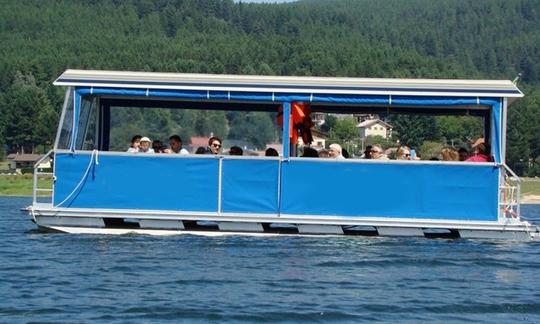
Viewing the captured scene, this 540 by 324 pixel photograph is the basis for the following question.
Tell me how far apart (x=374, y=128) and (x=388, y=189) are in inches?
323

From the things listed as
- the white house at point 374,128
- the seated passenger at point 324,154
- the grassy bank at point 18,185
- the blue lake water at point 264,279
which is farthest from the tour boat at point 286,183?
the grassy bank at point 18,185

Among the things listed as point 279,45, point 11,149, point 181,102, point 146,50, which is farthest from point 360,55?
point 181,102

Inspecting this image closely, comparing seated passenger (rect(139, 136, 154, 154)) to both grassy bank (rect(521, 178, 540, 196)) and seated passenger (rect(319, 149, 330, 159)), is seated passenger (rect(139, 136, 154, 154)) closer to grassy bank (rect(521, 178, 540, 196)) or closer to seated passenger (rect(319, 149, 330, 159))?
seated passenger (rect(319, 149, 330, 159))

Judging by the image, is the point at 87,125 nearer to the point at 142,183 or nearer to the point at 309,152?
the point at 142,183

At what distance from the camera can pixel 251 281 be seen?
1457cm

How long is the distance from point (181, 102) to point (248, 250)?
5357 millimetres

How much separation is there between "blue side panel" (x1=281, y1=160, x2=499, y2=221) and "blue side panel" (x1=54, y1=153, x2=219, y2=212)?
4.22ft

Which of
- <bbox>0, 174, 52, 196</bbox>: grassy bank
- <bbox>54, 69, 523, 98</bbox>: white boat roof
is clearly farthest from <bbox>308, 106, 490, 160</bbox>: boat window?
<bbox>0, 174, 52, 196</bbox>: grassy bank

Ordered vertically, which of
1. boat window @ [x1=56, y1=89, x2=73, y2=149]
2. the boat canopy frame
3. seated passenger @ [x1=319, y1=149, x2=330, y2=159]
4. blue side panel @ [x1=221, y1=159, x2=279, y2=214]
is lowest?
blue side panel @ [x1=221, y1=159, x2=279, y2=214]

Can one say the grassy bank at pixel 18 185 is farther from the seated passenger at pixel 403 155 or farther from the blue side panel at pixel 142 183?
the seated passenger at pixel 403 155

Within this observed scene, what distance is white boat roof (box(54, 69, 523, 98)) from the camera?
19234mm

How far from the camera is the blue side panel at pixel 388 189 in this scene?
751 inches

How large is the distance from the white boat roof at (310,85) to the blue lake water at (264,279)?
233cm

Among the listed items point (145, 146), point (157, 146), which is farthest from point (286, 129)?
point (157, 146)
